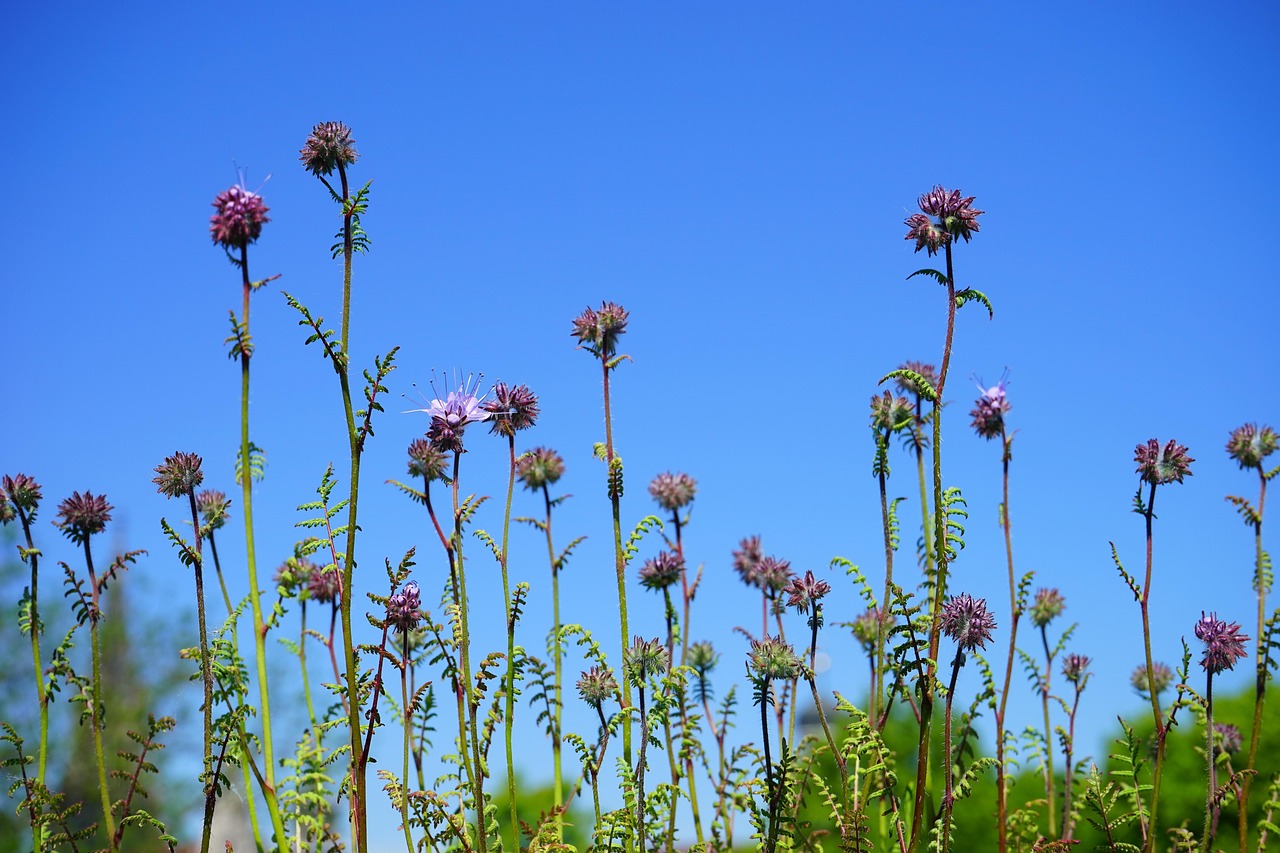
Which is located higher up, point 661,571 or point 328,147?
point 328,147

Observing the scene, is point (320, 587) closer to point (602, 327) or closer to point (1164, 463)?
point (602, 327)

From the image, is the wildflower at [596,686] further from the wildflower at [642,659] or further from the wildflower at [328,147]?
the wildflower at [328,147]

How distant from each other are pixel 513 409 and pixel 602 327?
2.44 feet

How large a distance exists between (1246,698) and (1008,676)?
61.7 feet

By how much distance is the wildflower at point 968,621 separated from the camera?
4.35 metres

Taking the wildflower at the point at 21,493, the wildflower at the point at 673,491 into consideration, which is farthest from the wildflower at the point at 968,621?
the wildflower at the point at 21,493

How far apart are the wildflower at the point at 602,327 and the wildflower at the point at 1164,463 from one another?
2619 millimetres

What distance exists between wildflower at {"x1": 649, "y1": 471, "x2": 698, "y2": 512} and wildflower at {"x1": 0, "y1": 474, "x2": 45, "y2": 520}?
131 inches

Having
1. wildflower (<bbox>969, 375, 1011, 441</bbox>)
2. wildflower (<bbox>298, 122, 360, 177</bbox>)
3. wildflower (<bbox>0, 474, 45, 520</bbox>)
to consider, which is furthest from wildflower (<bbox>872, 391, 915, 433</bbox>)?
wildflower (<bbox>0, 474, 45, 520</bbox>)

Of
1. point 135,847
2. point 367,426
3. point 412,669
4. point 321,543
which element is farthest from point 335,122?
point 135,847

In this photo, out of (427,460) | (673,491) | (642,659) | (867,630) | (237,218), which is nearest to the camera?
(237,218)

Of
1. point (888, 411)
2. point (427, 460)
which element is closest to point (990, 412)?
point (888, 411)

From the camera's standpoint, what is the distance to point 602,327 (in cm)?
562

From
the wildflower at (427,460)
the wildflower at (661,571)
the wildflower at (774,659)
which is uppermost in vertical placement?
the wildflower at (427,460)
